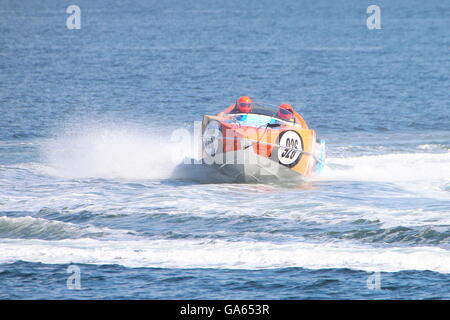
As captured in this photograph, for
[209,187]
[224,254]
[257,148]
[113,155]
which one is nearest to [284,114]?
[257,148]

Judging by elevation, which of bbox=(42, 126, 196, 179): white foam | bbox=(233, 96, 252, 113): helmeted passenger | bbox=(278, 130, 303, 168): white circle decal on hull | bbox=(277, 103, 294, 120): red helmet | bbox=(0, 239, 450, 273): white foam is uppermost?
bbox=(233, 96, 252, 113): helmeted passenger

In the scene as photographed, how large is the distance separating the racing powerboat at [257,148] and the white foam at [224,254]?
213 inches

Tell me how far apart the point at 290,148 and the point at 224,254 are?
22.2ft

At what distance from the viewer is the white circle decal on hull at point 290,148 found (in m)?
22.4

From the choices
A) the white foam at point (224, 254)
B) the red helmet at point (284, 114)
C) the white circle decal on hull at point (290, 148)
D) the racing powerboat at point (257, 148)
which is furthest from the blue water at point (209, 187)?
the red helmet at point (284, 114)

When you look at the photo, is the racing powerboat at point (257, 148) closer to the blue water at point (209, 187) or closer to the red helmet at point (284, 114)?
the red helmet at point (284, 114)

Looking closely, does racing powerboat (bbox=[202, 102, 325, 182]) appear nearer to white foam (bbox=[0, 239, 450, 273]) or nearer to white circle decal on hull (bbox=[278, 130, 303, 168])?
white circle decal on hull (bbox=[278, 130, 303, 168])

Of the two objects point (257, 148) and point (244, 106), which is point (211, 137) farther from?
point (244, 106)

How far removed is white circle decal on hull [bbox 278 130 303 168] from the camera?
2244 cm

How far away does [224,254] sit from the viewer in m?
16.4

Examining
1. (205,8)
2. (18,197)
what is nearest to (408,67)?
(18,197)

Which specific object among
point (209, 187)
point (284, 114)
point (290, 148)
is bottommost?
point (209, 187)

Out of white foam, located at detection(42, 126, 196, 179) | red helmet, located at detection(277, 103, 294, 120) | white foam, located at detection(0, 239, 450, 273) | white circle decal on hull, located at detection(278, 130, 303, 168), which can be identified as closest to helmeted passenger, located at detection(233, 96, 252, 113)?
red helmet, located at detection(277, 103, 294, 120)
